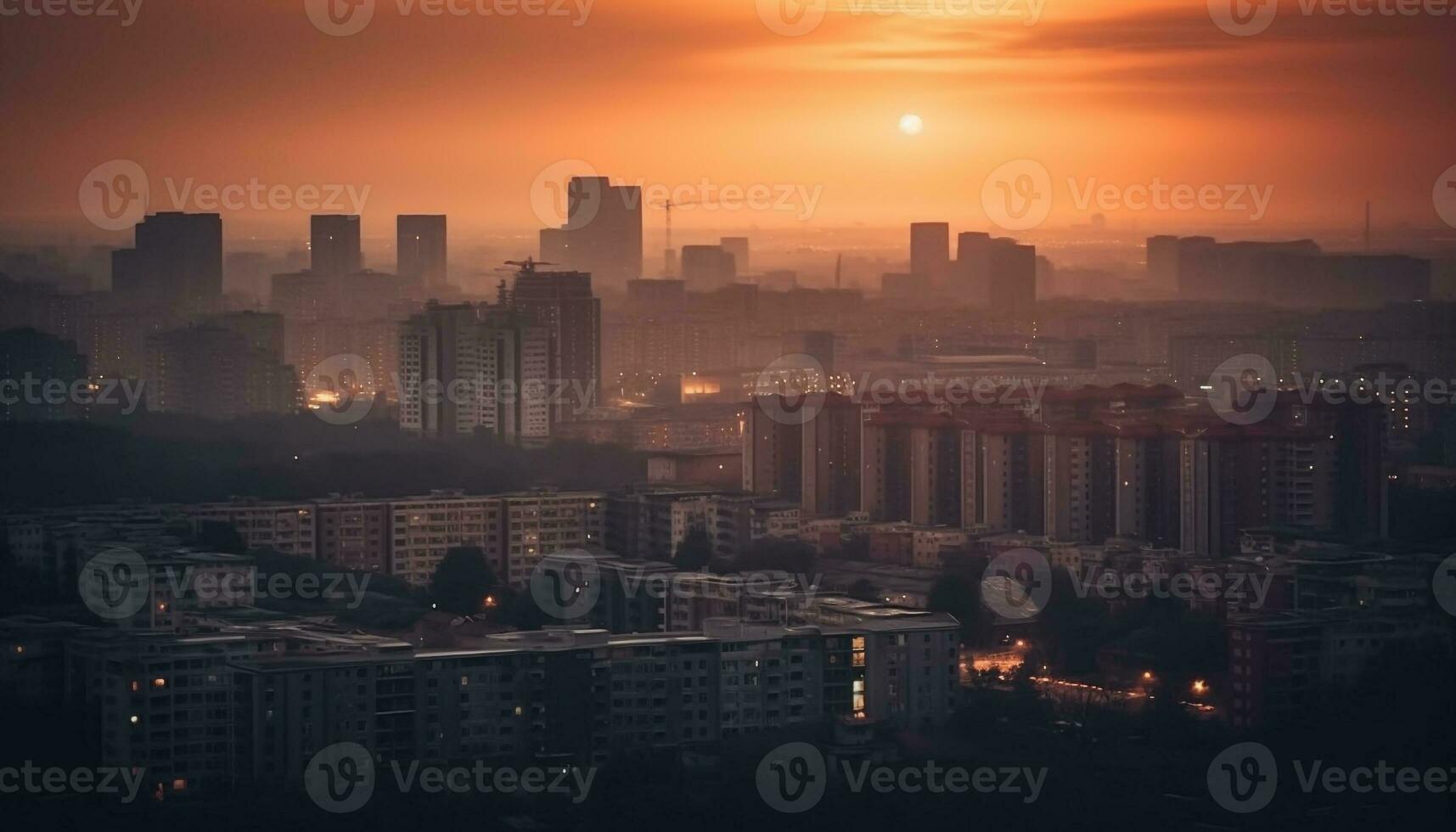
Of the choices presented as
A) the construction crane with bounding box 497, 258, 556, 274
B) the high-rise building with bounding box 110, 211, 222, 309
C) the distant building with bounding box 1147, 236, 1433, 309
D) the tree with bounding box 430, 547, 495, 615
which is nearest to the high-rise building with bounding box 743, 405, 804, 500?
the tree with bounding box 430, 547, 495, 615

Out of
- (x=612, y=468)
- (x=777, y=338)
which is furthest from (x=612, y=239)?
(x=612, y=468)

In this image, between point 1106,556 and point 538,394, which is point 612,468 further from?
point 1106,556

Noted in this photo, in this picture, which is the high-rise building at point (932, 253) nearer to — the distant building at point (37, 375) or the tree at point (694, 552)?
the distant building at point (37, 375)

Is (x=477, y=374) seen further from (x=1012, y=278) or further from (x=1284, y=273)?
(x=1284, y=273)

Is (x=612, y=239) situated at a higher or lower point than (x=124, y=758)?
higher

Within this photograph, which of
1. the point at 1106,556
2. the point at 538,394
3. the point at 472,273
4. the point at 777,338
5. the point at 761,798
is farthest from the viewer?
the point at 777,338

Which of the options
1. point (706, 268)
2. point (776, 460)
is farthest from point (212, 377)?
point (776, 460)
